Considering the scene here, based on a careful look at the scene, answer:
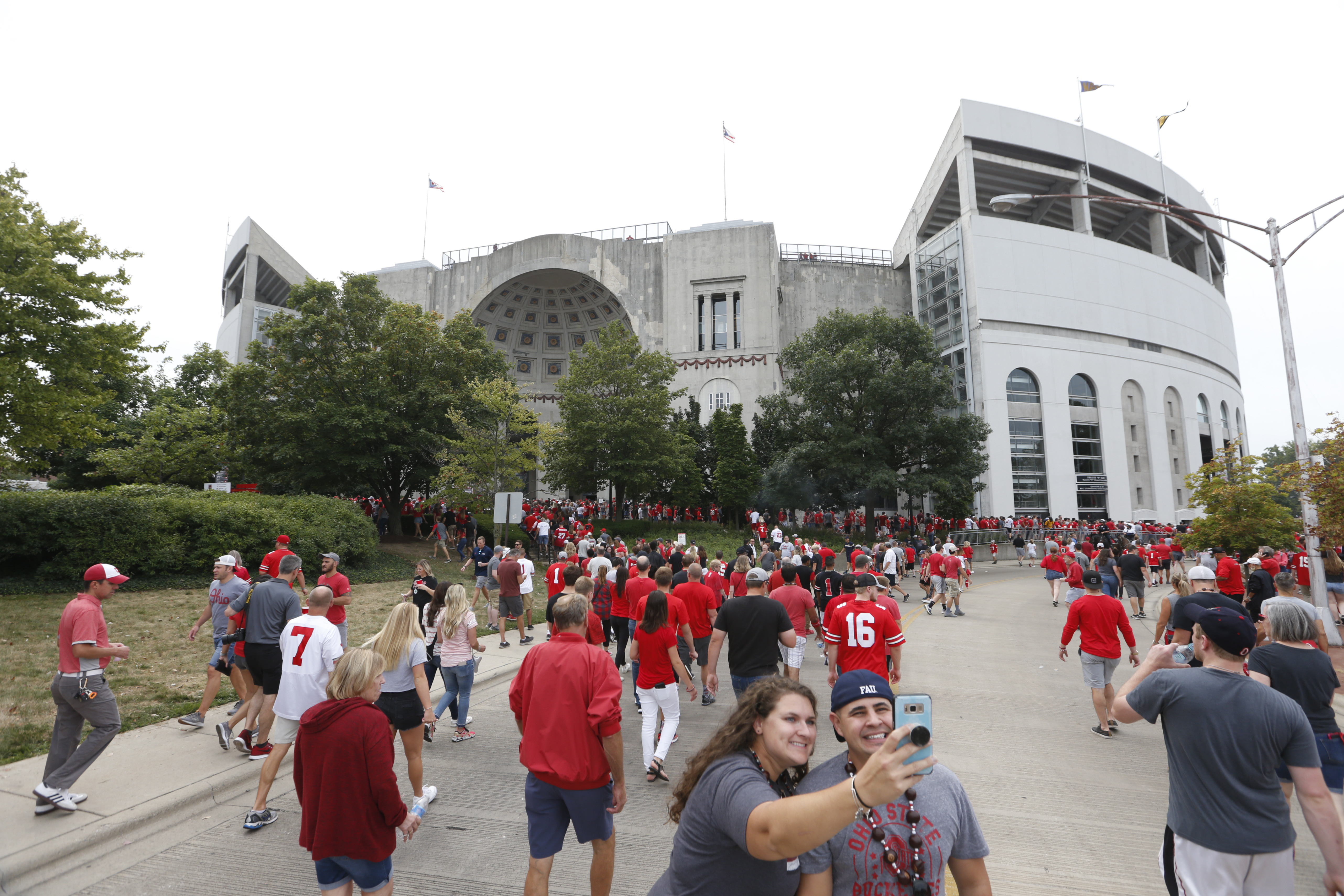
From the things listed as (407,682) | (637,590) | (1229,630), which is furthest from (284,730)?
(1229,630)

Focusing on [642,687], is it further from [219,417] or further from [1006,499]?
[1006,499]

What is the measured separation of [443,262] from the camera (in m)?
56.6

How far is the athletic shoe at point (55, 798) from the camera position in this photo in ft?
16.5

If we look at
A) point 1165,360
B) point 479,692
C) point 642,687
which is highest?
point 1165,360

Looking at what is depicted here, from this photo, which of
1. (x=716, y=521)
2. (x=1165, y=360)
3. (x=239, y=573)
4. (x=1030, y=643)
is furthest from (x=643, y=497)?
(x=1165, y=360)

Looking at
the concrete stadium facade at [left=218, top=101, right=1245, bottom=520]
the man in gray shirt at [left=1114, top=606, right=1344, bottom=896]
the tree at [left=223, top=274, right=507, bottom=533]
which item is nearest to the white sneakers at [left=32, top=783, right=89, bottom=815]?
the man in gray shirt at [left=1114, top=606, right=1344, bottom=896]

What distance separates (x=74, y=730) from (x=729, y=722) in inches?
242

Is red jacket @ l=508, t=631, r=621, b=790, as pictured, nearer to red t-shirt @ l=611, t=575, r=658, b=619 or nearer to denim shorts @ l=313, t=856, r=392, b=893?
denim shorts @ l=313, t=856, r=392, b=893

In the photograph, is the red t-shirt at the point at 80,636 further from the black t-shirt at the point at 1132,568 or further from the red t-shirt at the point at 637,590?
the black t-shirt at the point at 1132,568

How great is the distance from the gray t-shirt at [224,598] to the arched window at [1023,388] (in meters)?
45.4

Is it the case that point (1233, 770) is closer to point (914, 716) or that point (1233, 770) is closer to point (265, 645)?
point (914, 716)

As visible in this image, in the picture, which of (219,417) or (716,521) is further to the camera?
(716,521)

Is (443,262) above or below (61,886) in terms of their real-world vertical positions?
above

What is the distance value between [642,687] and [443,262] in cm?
5756
